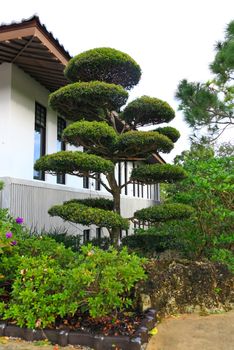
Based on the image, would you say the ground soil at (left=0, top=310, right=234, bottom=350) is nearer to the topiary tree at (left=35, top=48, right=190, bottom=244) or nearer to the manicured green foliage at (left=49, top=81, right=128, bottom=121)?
the topiary tree at (left=35, top=48, right=190, bottom=244)

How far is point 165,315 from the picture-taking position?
4859 mm

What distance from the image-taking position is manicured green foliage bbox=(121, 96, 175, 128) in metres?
7.16

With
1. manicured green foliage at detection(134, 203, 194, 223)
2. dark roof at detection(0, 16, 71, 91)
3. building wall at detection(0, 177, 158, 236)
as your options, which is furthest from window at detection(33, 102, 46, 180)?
manicured green foliage at detection(134, 203, 194, 223)

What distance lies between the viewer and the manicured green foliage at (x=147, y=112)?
716 centimetres

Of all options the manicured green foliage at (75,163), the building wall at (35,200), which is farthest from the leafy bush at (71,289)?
the building wall at (35,200)

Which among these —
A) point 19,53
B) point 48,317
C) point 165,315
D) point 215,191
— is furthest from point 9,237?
point 19,53

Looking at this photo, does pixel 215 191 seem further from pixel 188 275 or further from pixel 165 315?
pixel 165 315

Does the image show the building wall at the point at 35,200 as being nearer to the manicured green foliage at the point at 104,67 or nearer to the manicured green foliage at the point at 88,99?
the manicured green foliage at the point at 88,99

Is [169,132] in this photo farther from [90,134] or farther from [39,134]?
[39,134]

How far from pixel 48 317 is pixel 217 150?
843 inches

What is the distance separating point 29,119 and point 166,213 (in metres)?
4.09

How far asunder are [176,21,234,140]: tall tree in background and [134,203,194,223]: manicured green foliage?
4.02 metres

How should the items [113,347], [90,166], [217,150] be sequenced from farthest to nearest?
1. [217,150]
2. [90,166]
3. [113,347]

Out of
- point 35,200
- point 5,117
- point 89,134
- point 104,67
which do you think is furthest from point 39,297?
point 5,117
